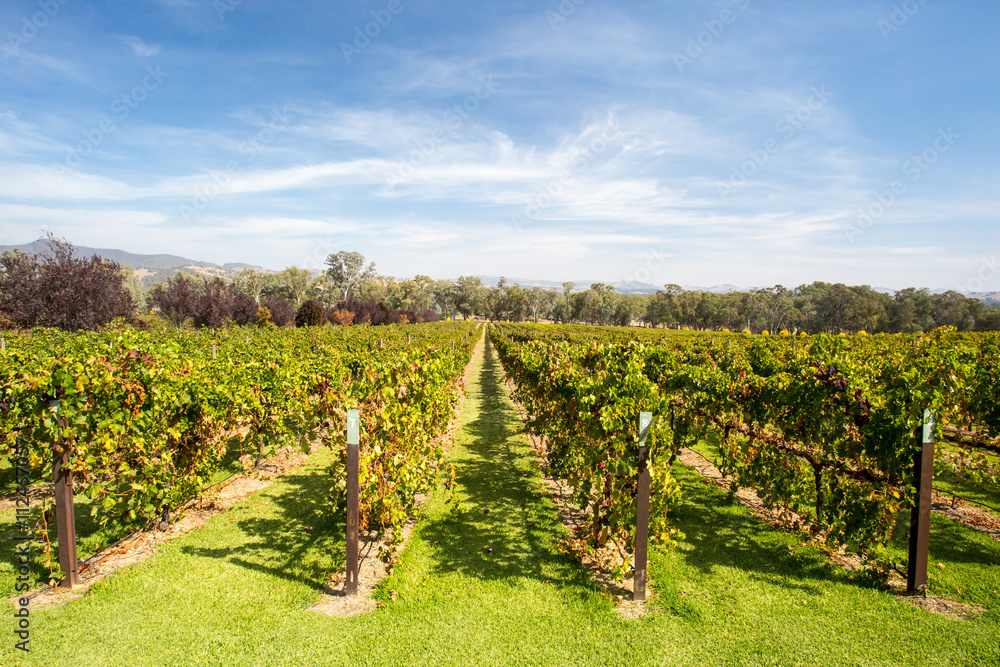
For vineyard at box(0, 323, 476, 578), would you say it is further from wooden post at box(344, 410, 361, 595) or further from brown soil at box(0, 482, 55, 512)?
brown soil at box(0, 482, 55, 512)

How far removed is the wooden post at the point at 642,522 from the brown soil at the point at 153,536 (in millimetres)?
4664

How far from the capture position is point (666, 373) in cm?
618

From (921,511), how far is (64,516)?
721 centimetres

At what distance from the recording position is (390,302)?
105 m

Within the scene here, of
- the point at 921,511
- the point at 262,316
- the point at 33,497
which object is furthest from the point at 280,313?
the point at 921,511

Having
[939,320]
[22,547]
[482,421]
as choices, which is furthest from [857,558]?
[939,320]

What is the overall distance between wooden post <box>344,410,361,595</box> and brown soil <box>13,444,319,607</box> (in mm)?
2183

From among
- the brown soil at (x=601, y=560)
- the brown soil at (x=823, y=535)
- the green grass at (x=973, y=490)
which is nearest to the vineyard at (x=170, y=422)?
the brown soil at (x=601, y=560)

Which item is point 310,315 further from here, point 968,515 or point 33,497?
point 968,515

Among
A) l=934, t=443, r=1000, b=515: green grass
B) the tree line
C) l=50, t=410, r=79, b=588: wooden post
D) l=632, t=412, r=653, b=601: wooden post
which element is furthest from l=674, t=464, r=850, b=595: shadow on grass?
the tree line

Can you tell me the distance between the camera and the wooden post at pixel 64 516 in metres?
3.49

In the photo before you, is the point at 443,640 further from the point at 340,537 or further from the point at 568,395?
the point at 568,395

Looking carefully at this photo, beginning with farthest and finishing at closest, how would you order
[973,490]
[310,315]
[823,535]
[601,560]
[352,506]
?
1. [310,315]
2. [973,490]
3. [823,535]
4. [601,560]
5. [352,506]

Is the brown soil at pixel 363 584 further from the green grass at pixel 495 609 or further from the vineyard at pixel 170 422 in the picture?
the vineyard at pixel 170 422
